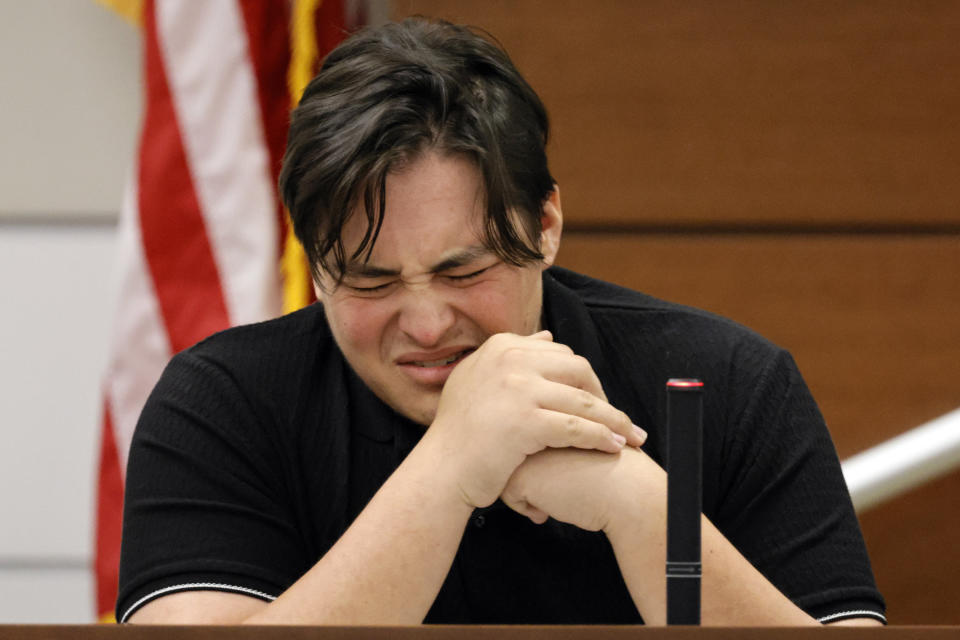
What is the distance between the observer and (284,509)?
42.2 inches

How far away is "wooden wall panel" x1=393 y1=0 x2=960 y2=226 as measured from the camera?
174cm

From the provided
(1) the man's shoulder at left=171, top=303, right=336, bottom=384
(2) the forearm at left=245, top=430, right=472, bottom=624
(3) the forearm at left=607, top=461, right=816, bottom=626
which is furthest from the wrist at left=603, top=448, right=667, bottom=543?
(1) the man's shoulder at left=171, top=303, right=336, bottom=384

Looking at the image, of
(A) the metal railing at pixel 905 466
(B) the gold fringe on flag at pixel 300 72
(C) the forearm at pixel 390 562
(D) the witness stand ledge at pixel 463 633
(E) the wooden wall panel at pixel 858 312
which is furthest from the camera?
(E) the wooden wall panel at pixel 858 312

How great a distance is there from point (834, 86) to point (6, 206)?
1.33 m

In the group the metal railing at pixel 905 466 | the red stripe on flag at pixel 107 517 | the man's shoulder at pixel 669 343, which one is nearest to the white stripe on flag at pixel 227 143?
the red stripe on flag at pixel 107 517

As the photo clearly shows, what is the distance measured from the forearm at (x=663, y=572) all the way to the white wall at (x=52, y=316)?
1162mm

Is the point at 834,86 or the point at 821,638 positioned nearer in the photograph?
the point at 821,638

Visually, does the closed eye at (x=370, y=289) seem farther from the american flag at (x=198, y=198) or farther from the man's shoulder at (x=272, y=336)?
the american flag at (x=198, y=198)

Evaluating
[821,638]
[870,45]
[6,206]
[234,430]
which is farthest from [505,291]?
[6,206]

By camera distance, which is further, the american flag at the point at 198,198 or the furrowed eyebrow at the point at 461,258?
the american flag at the point at 198,198

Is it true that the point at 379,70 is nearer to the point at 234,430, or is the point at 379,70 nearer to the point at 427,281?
the point at 427,281

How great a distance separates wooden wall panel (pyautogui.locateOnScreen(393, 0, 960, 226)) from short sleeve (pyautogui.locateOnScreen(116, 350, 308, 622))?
0.85 meters

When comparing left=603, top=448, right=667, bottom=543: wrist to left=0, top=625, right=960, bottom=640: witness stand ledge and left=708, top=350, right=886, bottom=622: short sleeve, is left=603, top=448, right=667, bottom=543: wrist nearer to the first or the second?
left=708, top=350, right=886, bottom=622: short sleeve

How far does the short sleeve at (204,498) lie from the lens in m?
0.97
